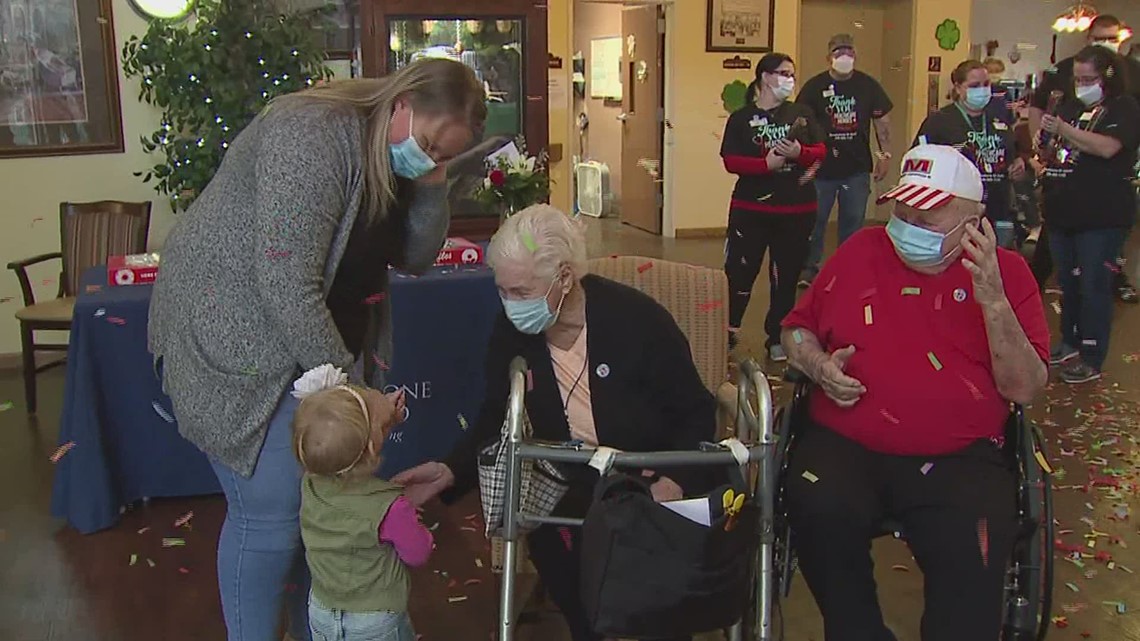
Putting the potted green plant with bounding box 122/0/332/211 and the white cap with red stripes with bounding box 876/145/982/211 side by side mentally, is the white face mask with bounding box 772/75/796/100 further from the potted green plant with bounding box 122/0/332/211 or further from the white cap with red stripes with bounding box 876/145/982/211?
the white cap with red stripes with bounding box 876/145/982/211

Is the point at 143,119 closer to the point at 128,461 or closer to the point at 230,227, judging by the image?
the point at 128,461

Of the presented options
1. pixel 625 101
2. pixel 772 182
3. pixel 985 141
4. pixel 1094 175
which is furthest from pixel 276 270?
pixel 625 101

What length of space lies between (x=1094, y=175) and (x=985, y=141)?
0.92 m

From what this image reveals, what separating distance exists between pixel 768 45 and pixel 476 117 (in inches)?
284

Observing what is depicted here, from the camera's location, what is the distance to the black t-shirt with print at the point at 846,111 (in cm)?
595

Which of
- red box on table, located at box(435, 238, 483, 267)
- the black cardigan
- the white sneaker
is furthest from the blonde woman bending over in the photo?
the white sneaker

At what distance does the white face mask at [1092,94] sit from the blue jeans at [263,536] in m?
3.63

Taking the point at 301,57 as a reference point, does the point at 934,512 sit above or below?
below

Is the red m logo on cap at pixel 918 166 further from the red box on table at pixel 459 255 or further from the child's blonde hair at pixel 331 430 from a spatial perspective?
the red box on table at pixel 459 255

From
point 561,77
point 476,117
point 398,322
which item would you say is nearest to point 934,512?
point 476,117

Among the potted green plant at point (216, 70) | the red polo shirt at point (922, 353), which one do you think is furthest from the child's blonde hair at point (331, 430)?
the potted green plant at point (216, 70)

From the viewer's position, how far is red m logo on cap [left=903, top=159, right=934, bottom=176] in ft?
6.89

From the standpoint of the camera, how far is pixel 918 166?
2.12m

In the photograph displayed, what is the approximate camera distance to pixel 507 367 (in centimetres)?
213
